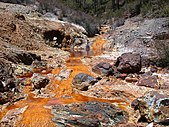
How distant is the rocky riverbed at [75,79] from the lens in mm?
9836

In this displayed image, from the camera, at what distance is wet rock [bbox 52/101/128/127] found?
938 centimetres

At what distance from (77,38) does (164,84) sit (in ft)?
38.7

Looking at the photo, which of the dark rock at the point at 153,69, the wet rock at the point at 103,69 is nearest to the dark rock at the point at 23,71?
the wet rock at the point at 103,69

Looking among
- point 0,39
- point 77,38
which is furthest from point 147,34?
point 0,39

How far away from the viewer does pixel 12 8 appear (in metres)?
24.0

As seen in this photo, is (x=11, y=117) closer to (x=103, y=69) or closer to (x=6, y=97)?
(x=6, y=97)

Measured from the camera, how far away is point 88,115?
32.2 ft

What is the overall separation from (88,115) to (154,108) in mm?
2127

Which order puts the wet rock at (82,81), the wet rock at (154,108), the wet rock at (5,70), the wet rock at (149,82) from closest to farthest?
the wet rock at (154,108) → the wet rock at (5,70) → the wet rock at (82,81) → the wet rock at (149,82)

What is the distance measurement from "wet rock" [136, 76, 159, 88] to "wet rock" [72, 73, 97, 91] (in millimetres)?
2048

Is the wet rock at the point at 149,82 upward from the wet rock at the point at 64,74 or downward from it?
downward

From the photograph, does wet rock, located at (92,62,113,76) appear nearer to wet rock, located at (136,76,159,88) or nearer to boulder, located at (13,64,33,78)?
wet rock, located at (136,76,159,88)

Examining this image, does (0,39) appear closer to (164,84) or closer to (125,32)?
(164,84)

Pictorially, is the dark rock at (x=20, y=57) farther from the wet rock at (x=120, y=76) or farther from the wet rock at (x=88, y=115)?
the wet rock at (x=88, y=115)
